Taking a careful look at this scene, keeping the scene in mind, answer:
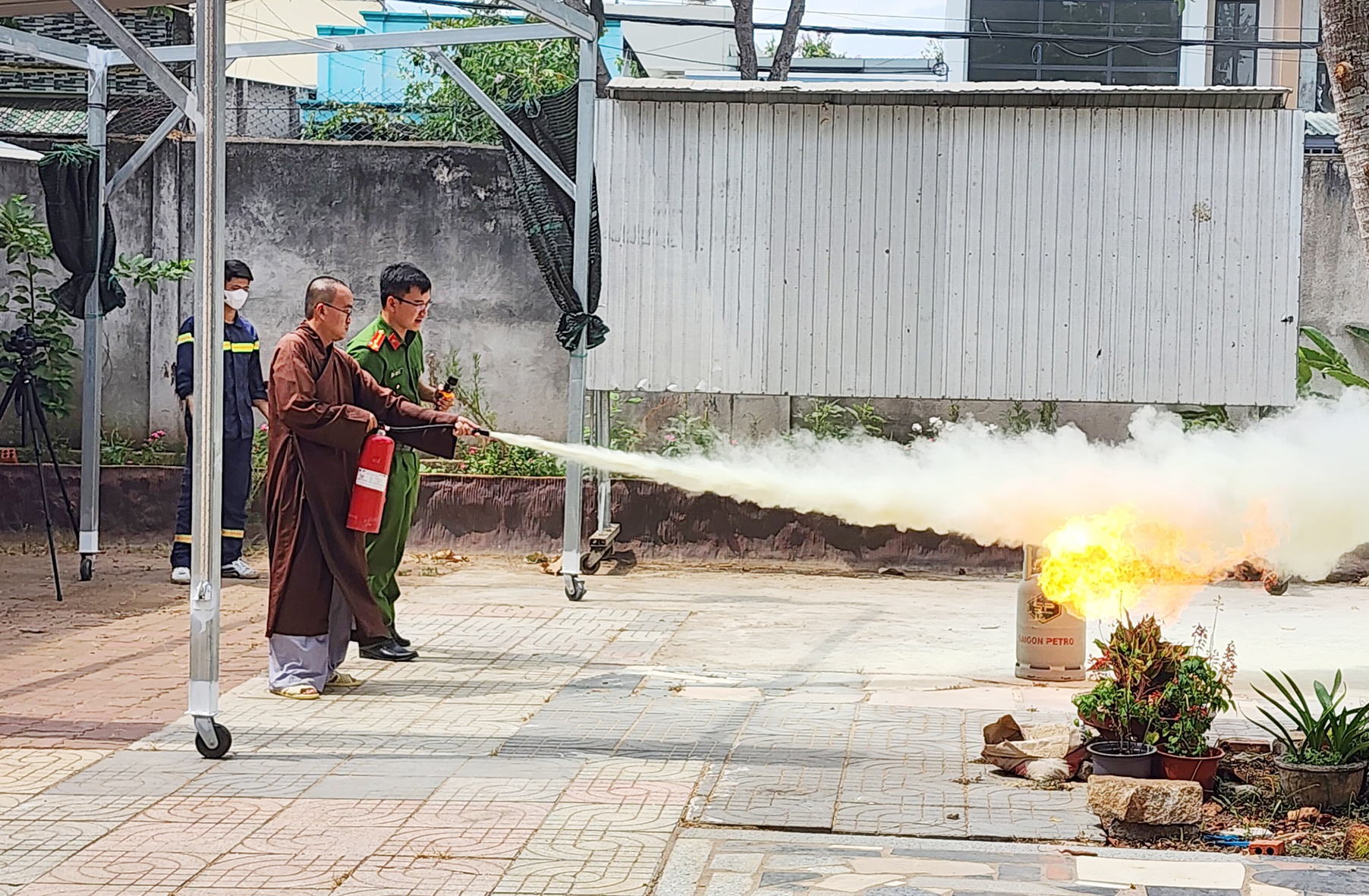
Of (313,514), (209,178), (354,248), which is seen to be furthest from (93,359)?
(209,178)

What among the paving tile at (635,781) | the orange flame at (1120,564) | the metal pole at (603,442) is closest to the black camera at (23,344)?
the metal pole at (603,442)

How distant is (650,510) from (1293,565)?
616 cm

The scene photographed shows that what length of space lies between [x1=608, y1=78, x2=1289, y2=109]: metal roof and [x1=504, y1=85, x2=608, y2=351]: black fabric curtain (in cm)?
79

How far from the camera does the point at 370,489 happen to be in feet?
24.6

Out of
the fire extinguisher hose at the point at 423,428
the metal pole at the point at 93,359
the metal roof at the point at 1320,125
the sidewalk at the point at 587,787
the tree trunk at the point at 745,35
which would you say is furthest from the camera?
the tree trunk at the point at 745,35

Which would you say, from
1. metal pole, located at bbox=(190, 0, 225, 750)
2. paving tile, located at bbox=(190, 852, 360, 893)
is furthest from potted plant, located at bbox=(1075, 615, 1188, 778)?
metal pole, located at bbox=(190, 0, 225, 750)

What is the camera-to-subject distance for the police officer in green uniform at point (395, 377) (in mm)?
8297

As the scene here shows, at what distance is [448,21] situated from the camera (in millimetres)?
19344

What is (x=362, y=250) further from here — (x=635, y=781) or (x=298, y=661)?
(x=635, y=781)

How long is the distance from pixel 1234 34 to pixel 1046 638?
1696 centimetres

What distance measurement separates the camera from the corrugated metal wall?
11242 millimetres

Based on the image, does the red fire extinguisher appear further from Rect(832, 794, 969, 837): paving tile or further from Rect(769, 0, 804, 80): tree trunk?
Rect(769, 0, 804, 80): tree trunk

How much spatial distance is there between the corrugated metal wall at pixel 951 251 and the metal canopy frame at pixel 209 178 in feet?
3.01

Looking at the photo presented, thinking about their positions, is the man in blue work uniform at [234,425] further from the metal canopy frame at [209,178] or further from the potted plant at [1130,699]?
the potted plant at [1130,699]
